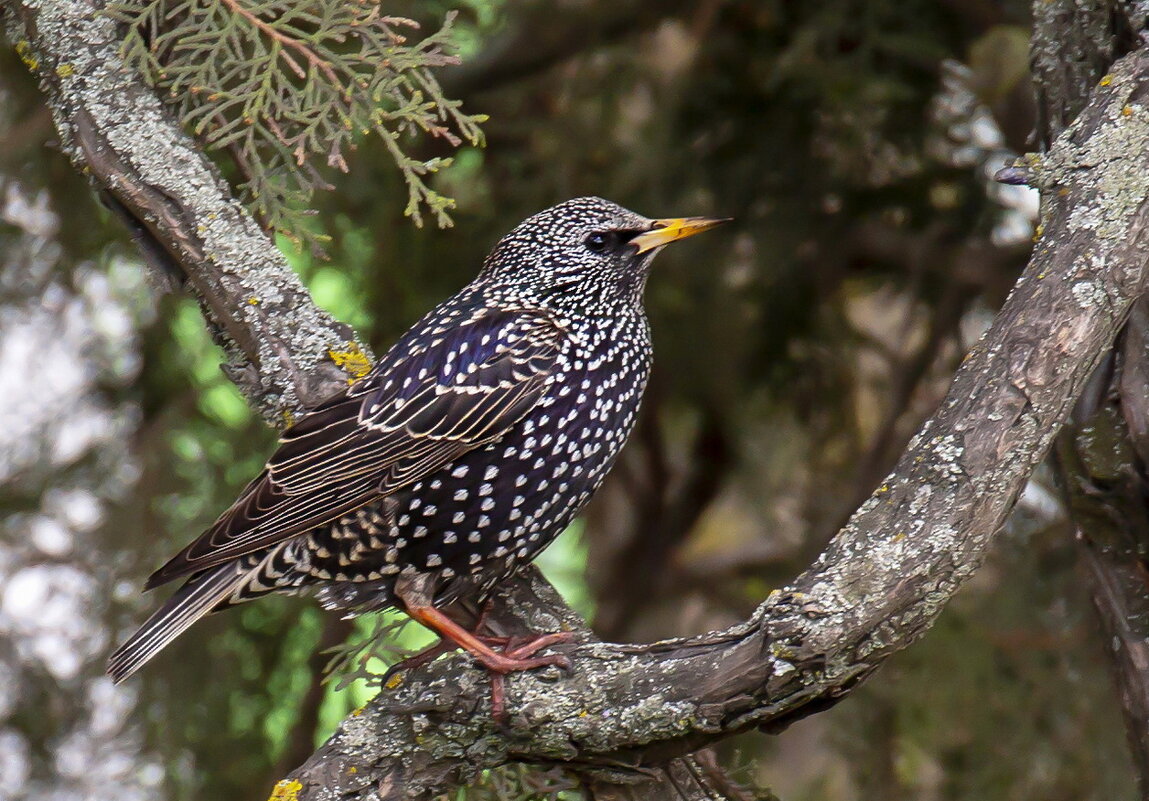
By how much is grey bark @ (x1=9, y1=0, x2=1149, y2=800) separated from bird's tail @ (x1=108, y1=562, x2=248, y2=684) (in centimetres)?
58

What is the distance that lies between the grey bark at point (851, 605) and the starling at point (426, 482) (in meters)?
0.22

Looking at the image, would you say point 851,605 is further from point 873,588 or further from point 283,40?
point 283,40

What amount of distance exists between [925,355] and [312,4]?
2717 mm

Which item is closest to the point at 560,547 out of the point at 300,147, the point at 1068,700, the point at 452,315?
the point at 1068,700

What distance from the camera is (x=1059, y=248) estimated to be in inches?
103

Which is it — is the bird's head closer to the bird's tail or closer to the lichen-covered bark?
the lichen-covered bark

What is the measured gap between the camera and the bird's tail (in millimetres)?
3100

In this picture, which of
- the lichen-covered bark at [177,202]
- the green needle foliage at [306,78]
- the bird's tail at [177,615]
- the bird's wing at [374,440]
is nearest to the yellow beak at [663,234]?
the bird's wing at [374,440]

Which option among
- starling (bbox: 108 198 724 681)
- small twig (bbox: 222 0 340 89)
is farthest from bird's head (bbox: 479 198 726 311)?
small twig (bbox: 222 0 340 89)

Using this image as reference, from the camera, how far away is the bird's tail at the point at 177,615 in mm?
3100

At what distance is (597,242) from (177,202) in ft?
3.42

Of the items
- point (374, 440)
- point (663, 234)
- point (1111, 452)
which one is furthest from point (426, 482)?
point (1111, 452)

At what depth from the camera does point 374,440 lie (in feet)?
10.3

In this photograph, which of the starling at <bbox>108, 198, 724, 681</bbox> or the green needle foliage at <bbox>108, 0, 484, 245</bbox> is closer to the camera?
the green needle foliage at <bbox>108, 0, 484, 245</bbox>
